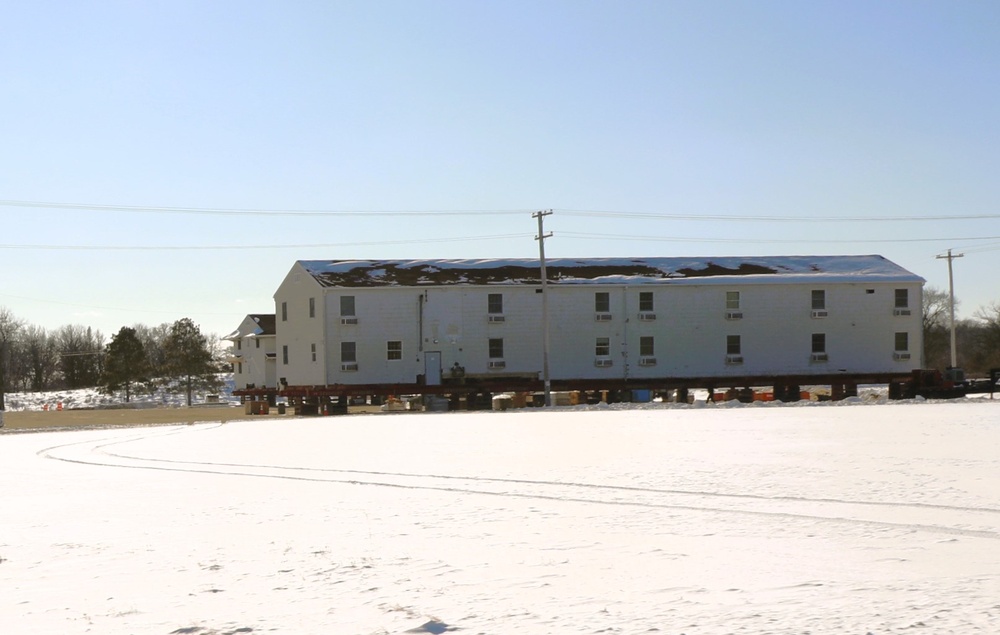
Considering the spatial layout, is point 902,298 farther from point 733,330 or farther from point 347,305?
point 347,305

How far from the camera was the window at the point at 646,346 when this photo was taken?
61656mm

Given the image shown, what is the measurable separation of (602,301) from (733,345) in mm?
7826

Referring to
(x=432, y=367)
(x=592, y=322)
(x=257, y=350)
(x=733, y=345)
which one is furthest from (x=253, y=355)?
(x=733, y=345)

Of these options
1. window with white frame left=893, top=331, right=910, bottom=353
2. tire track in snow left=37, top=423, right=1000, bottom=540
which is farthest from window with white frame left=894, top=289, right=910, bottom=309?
tire track in snow left=37, top=423, right=1000, bottom=540

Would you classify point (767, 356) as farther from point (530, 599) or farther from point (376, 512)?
point (530, 599)

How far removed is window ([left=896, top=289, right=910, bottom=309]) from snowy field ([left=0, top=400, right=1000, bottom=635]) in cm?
4063

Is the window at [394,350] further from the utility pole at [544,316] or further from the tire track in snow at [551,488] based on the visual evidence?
the tire track in snow at [551,488]

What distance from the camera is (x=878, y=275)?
6366cm

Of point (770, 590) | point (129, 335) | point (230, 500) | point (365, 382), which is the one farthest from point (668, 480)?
point (129, 335)

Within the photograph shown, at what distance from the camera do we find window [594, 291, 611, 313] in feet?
202

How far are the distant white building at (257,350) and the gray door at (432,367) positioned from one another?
34.0m

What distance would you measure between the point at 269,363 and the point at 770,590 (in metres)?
87.6

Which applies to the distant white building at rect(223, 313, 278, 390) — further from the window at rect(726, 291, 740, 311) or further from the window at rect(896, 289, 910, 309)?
the window at rect(896, 289, 910, 309)

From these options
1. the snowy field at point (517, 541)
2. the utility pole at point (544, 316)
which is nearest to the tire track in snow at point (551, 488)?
the snowy field at point (517, 541)
